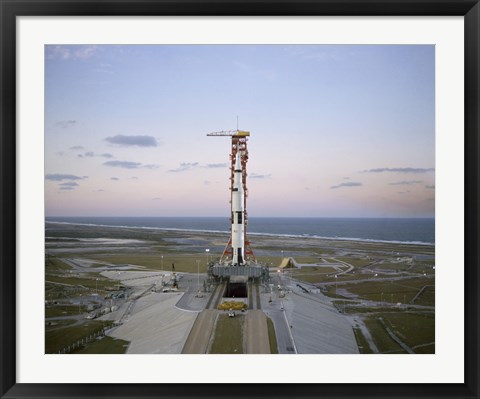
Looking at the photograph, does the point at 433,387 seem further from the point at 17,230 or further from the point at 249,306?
the point at 249,306

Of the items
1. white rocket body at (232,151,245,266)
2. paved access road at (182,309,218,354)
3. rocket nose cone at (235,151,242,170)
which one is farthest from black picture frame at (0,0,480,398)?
white rocket body at (232,151,245,266)

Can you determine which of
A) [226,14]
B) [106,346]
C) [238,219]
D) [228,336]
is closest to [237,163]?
[238,219]

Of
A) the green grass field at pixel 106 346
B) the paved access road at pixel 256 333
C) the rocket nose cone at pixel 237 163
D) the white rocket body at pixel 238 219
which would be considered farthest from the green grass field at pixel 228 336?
the rocket nose cone at pixel 237 163

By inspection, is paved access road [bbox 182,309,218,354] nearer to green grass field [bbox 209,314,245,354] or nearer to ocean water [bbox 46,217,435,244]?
green grass field [bbox 209,314,245,354]

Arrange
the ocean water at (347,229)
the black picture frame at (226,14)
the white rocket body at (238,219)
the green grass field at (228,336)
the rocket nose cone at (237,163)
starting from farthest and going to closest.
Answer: the ocean water at (347,229) < the white rocket body at (238,219) < the rocket nose cone at (237,163) < the green grass field at (228,336) < the black picture frame at (226,14)

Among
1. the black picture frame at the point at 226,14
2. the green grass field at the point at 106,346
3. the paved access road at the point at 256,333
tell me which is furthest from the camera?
the green grass field at the point at 106,346

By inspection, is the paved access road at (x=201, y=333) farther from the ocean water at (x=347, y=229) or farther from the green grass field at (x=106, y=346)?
the ocean water at (x=347, y=229)

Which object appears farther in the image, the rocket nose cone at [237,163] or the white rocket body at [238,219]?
the white rocket body at [238,219]

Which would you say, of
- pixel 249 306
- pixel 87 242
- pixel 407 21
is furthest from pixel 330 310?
pixel 87 242
